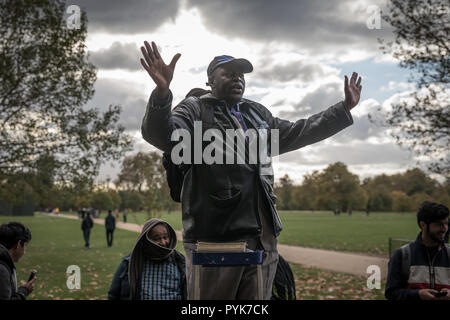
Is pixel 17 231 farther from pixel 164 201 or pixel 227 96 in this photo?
pixel 164 201

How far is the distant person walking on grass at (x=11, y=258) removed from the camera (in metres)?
3.80

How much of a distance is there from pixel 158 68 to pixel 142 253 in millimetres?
2711

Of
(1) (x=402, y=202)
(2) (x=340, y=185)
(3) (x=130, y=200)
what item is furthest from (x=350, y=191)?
(3) (x=130, y=200)

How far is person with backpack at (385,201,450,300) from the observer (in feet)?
11.6

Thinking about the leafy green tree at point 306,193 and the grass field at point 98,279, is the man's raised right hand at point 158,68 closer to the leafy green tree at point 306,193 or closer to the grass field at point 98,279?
the grass field at point 98,279

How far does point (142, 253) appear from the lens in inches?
170

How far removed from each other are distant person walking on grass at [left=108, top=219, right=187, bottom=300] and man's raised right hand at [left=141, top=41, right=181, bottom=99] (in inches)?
95.1

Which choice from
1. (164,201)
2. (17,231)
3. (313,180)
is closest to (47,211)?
(313,180)

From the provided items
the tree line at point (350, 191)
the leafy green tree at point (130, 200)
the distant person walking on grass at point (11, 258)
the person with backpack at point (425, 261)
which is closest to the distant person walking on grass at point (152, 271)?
the distant person walking on grass at point (11, 258)

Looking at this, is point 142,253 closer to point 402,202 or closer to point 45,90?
point 45,90

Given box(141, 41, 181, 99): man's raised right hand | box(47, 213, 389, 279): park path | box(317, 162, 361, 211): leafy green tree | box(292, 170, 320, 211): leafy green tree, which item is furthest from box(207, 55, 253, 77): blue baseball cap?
box(292, 170, 320, 211): leafy green tree

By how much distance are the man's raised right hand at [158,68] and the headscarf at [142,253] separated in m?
2.41

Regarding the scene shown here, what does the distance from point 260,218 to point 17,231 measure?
9.81ft

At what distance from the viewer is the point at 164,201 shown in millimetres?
21406
